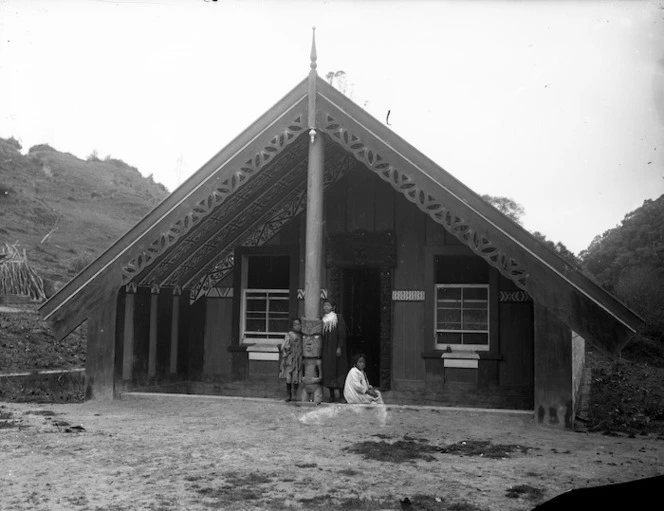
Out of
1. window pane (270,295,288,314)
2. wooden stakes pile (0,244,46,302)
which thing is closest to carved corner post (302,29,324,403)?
window pane (270,295,288,314)

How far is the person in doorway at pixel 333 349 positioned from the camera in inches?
468

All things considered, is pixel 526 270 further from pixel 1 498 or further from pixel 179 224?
pixel 1 498

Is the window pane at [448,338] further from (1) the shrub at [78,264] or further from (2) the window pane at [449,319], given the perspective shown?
(1) the shrub at [78,264]

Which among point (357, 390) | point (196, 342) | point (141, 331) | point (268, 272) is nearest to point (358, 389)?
point (357, 390)

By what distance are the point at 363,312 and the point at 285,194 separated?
9.18ft

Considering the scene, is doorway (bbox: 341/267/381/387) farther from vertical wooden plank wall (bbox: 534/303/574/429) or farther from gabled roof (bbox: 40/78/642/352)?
vertical wooden plank wall (bbox: 534/303/574/429)

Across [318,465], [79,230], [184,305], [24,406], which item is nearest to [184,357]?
[184,305]

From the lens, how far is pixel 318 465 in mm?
7281

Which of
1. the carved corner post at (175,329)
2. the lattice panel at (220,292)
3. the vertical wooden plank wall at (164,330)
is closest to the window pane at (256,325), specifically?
the lattice panel at (220,292)

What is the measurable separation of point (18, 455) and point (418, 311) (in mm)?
7992

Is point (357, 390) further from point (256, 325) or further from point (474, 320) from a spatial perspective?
point (256, 325)

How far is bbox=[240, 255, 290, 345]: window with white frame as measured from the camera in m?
14.8

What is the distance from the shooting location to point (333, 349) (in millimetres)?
11898

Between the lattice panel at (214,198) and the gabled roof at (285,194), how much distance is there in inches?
0.6
